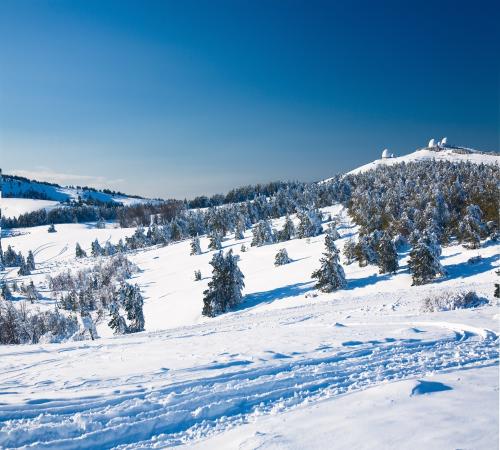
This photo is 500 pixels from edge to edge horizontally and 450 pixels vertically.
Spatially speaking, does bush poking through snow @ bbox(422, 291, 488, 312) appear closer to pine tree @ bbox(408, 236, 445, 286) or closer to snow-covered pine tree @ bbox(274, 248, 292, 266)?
pine tree @ bbox(408, 236, 445, 286)

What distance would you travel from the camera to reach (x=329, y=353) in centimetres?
1230

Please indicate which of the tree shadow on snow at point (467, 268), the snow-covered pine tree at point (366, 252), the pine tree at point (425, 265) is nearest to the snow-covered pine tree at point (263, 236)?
the snow-covered pine tree at point (366, 252)

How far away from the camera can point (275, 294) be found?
156 feet

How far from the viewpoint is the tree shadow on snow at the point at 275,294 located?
45.8 metres

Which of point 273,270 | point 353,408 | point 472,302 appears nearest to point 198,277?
point 273,270

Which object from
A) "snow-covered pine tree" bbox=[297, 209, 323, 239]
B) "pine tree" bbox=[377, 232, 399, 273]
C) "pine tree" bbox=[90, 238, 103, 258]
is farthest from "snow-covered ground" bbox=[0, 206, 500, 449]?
"pine tree" bbox=[90, 238, 103, 258]

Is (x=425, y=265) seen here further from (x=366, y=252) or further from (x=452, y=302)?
(x=452, y=302)

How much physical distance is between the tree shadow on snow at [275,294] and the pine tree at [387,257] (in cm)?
925

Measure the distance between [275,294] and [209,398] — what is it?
1537 inches

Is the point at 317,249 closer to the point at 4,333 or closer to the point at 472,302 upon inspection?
the point at 472,302

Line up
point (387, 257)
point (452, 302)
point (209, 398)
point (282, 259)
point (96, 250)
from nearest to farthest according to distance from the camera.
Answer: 1. point (209, 398)
2. point (452, 302)
3. point (387, 257)
4. point (282, 259)
5. point (96, 250)

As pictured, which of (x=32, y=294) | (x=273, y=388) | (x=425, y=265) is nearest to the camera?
(x=273, y=388)

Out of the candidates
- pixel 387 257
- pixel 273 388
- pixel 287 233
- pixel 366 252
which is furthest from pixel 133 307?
pixel 287 233

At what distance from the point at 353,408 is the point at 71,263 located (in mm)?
140391
